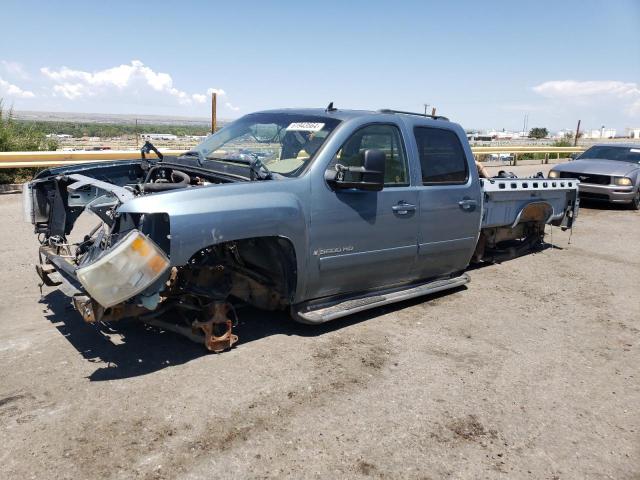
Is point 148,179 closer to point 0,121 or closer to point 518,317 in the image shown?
point 518,317

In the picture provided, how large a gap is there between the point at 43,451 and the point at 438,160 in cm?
413

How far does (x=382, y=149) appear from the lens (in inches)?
196

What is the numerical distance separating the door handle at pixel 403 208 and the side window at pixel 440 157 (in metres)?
0.32

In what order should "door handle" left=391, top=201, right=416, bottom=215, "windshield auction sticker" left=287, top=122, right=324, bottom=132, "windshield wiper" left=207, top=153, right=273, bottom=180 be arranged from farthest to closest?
"door handle" left=391, top=201, right=416, bottom=215, "windshield auction sticker" left=287, top=122, right=324, bottom=132, "windshield wiper" left=207, top=153, right=273, bottom=180

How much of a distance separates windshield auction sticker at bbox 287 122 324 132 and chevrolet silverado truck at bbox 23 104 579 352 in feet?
0.05

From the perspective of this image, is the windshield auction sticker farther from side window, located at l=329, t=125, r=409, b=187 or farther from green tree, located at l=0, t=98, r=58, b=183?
green tree, located at l=0, t=98, r=58, b=183

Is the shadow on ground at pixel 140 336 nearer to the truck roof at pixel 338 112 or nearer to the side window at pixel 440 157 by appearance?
the side window at pixel 440 157

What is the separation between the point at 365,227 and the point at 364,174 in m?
0.54

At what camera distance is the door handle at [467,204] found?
219 inches

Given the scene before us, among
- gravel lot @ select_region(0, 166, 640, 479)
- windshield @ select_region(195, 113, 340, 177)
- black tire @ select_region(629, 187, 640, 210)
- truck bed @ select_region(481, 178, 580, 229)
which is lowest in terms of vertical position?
gravel lot @ select_region(0, 166, 640, 479)

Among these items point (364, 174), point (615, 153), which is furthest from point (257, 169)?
point (615, 153)

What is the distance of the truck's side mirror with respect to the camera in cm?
433

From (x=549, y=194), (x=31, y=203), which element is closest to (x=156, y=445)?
(x=31, y=203)

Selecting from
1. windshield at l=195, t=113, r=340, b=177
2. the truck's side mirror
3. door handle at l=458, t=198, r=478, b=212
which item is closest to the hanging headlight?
windshield at l=195, t=113, r=340, b=177
